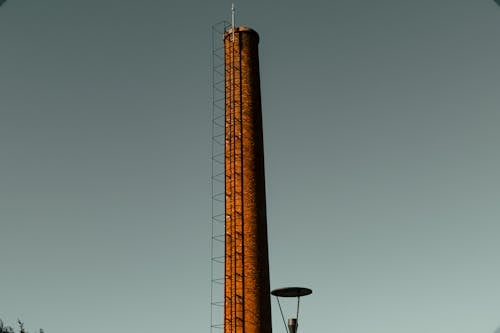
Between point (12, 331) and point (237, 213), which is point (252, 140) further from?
point (12, 331)

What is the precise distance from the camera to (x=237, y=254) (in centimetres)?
2539

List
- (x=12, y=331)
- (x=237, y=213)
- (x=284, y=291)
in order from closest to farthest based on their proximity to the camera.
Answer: (x=284, y=291) → (x=237, y=213) → (x=12, y=331)

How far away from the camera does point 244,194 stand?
26266 mm

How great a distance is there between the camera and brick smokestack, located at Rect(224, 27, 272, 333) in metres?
24.7

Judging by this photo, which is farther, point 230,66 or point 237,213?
point 230,66

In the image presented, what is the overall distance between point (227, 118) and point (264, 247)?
259 inches

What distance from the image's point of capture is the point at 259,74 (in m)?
29.5

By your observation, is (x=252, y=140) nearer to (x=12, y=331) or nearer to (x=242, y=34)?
(x=242, y=34)

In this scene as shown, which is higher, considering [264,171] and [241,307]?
[264,171]

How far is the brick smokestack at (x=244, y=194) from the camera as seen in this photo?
80.9 ft

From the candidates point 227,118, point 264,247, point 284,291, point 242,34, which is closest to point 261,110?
point 227,118

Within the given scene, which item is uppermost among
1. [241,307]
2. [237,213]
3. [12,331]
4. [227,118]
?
[227,118]

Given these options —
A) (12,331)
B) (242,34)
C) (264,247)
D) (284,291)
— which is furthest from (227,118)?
(12,331)

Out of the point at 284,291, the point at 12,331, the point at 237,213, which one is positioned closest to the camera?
the point at 284,291
